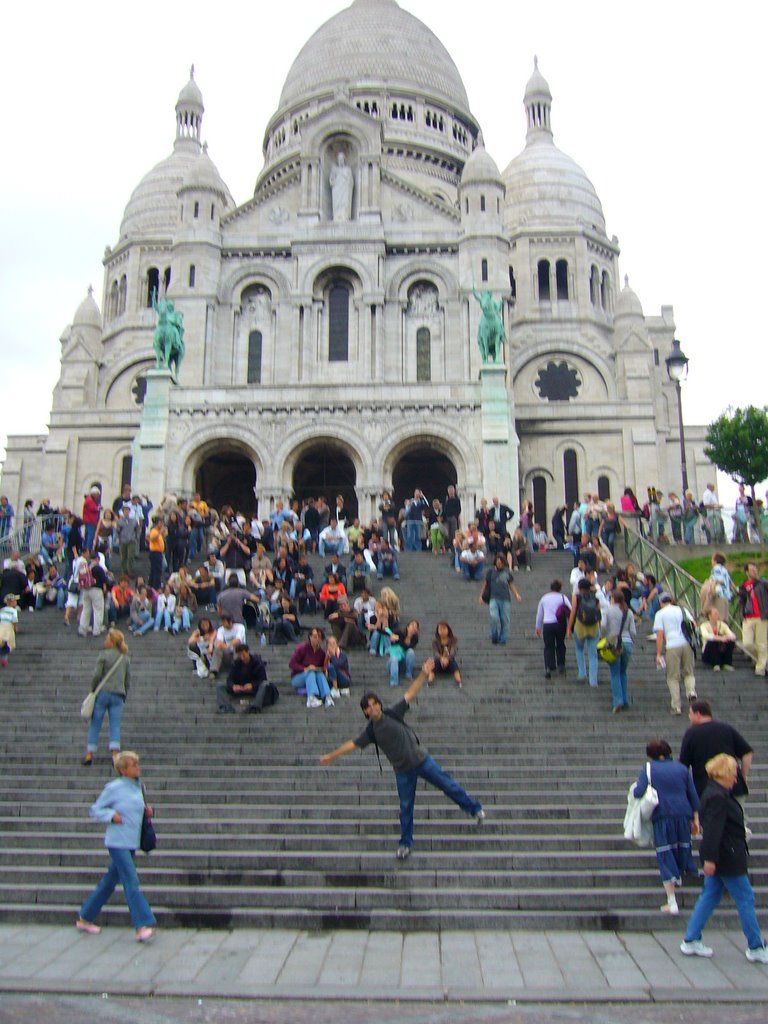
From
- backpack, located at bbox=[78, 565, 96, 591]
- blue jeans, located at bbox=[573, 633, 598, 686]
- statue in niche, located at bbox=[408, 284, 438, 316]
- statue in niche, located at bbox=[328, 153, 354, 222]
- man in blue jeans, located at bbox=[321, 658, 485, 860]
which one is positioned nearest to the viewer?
man in blue jeans, located at bbox=[321, 658, 485, 860]

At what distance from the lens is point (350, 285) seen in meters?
39.7

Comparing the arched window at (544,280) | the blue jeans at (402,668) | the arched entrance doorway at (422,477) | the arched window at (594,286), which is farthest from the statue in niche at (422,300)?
the blue jeans at (402,668)

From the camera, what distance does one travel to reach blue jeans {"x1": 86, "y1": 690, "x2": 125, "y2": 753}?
39.1 feet

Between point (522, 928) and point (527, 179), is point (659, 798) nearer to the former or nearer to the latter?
point (522, 928)

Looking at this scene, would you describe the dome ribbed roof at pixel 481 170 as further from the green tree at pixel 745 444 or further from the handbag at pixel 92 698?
the handbag at pixel 92 698

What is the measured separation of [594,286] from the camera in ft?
169

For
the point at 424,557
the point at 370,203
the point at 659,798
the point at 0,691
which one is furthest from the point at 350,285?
the point at 659,798

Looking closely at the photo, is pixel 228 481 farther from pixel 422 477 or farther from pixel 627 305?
pixel 627 305

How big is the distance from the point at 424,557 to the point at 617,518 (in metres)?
5.18

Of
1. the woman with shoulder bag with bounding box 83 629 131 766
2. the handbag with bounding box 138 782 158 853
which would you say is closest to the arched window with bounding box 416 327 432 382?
the woman with shoulder bag with bounding box 83 629 131 766

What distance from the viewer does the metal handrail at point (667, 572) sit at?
59.9 ft

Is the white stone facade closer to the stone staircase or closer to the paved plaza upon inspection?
the stone staircase

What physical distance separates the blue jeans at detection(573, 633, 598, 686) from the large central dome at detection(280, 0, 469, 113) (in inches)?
1839

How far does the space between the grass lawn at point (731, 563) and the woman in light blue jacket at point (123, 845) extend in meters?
16.9
